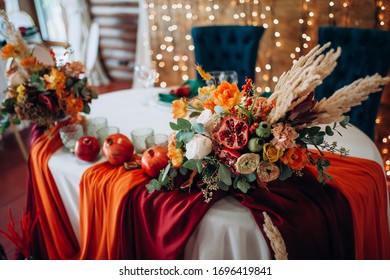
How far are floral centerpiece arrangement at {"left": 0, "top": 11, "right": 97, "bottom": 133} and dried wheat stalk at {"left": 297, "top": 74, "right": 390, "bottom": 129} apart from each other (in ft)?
3.42

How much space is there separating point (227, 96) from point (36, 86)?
0.91 meters

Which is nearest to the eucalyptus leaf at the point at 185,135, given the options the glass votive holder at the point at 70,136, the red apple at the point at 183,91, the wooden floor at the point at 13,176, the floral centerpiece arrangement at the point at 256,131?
the floral centerpiece arrangement at the point at 256,131

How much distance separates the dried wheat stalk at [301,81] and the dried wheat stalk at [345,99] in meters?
0.06

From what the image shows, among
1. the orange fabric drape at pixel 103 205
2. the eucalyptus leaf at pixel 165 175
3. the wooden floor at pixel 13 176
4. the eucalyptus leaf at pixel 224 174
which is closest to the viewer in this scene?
the eucalyptus leaf at pixel 224 174

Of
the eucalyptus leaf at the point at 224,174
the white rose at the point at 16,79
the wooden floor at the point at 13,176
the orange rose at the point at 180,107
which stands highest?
the white rose at the point at 16,79

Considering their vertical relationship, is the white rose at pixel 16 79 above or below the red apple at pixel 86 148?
above

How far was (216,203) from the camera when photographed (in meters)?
1.13

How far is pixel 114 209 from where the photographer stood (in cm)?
125

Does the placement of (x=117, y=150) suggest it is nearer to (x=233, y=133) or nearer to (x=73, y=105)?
(x=73, y=105)

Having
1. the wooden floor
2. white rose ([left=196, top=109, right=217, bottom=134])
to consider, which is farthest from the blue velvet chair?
white rose ([left=196, top=109, right=217, bottom=134])

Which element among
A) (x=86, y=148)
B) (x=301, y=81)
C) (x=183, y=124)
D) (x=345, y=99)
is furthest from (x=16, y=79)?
(x=345, y=99)

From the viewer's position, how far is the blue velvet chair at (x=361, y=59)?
1969 millimetres

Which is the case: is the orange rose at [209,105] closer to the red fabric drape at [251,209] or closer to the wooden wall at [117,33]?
the red fabric drape at [251,209]

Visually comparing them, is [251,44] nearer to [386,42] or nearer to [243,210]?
[386,42]
